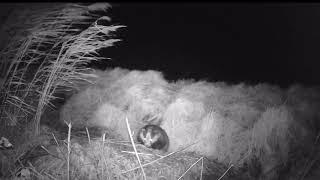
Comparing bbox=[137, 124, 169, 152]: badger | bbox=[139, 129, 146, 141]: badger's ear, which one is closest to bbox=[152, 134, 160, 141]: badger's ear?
bbox=[137, 124, 169, 152]: badger

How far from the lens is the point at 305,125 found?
128 inches

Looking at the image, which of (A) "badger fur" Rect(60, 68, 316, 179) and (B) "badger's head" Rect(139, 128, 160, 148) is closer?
(A) "badger fur" Rect(60, 68, 316, 179)

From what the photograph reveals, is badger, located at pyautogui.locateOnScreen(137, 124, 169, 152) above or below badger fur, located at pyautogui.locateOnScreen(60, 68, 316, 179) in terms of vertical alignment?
below

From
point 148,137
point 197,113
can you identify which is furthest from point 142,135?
point 197,113

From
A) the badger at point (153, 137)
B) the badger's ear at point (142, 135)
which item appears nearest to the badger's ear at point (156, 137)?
the badger at point (153, 137)

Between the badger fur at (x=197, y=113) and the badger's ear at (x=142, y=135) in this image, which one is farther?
the badger's ear at (x=142, y=135)

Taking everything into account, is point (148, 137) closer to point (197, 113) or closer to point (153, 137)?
point (153, 137)

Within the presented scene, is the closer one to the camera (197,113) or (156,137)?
(156,137)

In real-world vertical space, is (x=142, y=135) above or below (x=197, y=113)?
below

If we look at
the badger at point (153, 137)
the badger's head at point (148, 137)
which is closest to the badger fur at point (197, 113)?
the badger at point (153, 137)

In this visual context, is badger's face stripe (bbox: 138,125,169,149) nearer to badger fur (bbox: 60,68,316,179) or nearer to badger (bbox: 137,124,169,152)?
badger (bbox: 137,124,169,152)

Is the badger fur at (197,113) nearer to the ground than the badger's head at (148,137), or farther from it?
farther from it

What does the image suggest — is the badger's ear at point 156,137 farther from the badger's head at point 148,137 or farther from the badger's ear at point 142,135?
the badger's ear at point 142,135

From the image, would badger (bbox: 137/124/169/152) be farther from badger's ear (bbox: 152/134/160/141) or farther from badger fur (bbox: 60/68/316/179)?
badger fur (bbox: 60/68/316/179)
